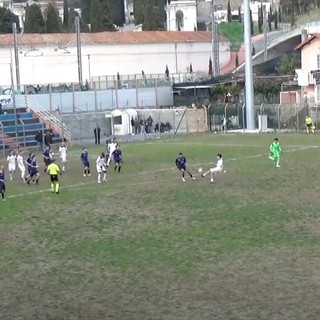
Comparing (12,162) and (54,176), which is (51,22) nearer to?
(12,162)

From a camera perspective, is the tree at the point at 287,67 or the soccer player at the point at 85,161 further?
the tree at the point at 287,67

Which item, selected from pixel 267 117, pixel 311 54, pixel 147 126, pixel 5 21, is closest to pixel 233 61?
pixel 5 21

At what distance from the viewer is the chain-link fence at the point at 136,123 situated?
61.4 metres

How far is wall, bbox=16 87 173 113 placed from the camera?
63594 mm

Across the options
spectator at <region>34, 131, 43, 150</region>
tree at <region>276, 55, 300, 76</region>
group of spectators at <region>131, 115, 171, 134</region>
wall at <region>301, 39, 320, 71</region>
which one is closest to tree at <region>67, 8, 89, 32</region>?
tree at <region>276, 55, 300, 76</region>

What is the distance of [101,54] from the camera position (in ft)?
288

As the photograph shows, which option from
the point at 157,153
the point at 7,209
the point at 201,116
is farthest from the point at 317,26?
the point at 7,209

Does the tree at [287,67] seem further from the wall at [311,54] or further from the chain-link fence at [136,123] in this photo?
the chain-link fence at [136,123]

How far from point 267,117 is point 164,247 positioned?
38.9 metres

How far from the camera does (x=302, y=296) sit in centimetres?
1800

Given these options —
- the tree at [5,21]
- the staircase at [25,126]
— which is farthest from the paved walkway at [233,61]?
the staircase at [25,126]

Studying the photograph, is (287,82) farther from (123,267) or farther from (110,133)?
(123,267)

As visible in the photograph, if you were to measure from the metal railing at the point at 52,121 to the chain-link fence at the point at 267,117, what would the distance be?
35.4 feet

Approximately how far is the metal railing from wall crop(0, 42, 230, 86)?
22376 millimetres
